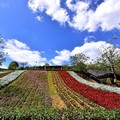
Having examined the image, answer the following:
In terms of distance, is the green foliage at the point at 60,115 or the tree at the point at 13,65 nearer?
the green foliage at the point at 60,115

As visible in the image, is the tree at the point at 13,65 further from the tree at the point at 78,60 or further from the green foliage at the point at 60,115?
the green foliage at the point at 60,115

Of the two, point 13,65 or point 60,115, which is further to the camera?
point 13,65

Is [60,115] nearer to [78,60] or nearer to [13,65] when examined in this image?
[78,60]

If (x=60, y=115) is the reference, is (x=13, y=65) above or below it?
above

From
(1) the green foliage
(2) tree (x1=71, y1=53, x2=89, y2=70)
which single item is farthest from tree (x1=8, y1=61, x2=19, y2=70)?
(1) the green foliage

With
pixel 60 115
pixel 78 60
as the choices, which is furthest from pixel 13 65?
pixel 60 115

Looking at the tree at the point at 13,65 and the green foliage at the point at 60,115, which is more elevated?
the tree at the point at 13,65

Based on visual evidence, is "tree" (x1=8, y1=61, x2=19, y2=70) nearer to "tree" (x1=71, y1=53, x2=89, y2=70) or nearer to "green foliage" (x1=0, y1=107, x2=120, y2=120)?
"tree" (x1=71, y1=53, x2=89, y2=70)

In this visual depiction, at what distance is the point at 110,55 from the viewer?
7050cm

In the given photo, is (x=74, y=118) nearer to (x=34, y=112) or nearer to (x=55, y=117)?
(x=55, y=117)

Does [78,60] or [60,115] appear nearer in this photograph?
[60,115]

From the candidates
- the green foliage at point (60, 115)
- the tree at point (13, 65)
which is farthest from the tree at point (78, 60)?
the green foliage at point (60, 115)

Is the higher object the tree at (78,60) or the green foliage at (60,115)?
the tree at (78,60)

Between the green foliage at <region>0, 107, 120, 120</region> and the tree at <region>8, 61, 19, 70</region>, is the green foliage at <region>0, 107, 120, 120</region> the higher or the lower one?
the lower one
